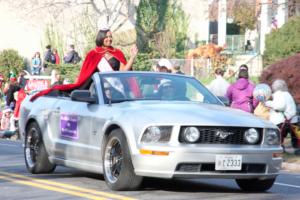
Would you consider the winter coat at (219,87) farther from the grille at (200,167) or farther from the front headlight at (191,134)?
the front headlight at (191,134)

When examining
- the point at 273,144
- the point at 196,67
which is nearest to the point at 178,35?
the point at 196,67

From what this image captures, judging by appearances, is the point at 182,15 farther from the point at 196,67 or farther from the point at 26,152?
the point at 26,152

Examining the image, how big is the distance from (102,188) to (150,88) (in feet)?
4.81

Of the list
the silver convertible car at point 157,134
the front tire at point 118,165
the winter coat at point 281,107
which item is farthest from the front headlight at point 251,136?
the winter coat at point 281,107

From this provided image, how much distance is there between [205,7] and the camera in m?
49.4

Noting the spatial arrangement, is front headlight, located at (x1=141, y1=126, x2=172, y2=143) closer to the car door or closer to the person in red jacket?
the car door

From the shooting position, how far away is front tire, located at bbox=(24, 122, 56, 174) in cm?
1313

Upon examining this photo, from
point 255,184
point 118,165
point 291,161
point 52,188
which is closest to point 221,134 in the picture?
point 255,184

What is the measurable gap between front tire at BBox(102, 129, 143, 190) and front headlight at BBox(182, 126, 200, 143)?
670mm

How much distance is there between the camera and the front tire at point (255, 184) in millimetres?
11305

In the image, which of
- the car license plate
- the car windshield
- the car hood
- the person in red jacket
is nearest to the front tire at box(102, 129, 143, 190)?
the car hood

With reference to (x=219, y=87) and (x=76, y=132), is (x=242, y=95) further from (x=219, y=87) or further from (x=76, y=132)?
(x=76, y=132)

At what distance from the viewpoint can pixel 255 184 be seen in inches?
447

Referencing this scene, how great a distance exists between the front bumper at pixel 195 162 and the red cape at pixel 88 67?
2.81 meters
